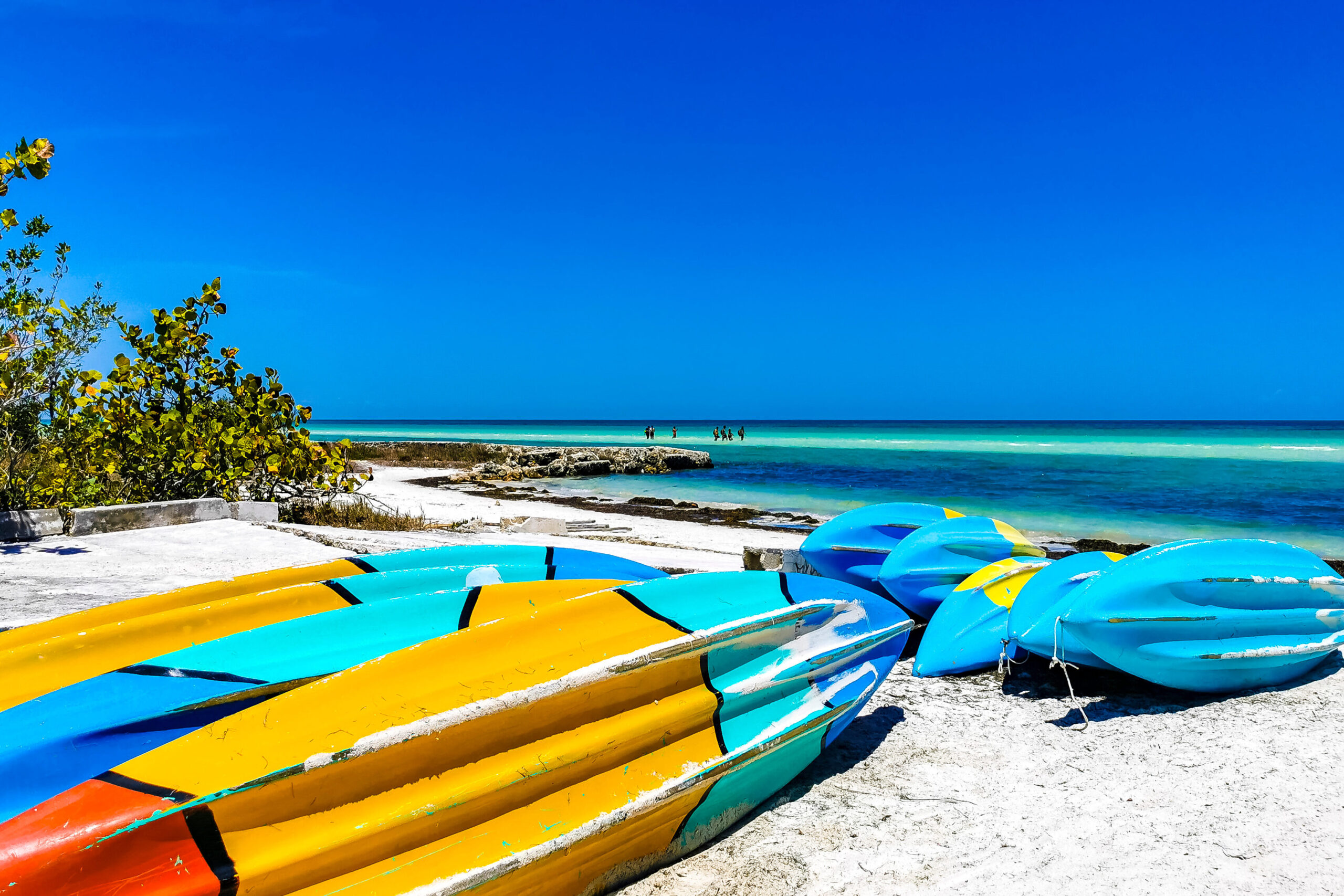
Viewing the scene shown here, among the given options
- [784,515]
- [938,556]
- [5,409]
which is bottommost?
[784,515]

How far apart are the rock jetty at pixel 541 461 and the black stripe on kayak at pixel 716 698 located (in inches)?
787

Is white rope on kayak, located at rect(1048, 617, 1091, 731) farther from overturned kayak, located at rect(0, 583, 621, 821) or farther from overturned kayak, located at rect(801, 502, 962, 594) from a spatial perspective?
overturned kayak, located at rect(0, 583, 621, 821)

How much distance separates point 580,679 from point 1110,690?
269 centimetres

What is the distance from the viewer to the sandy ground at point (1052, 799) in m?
2.00

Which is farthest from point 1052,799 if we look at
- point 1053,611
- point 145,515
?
point 145,515

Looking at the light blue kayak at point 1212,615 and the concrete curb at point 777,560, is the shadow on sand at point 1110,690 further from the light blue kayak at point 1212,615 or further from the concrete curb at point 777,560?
the concrete curb at point 777,560

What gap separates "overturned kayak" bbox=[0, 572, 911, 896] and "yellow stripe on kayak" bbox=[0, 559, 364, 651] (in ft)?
2.08

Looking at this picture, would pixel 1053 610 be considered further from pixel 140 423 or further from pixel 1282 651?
pixel 140 423

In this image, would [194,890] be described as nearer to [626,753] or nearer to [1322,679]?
[626,753]

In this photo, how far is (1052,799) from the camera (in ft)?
7.97

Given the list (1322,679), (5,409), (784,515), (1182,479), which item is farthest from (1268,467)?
(5,409)

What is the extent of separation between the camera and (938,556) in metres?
4.20

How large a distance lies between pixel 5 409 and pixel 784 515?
11.1m

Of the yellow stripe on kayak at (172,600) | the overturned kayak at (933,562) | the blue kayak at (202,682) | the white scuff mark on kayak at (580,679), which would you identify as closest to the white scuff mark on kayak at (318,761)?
the white scuff mark on kayak at (580,679)
